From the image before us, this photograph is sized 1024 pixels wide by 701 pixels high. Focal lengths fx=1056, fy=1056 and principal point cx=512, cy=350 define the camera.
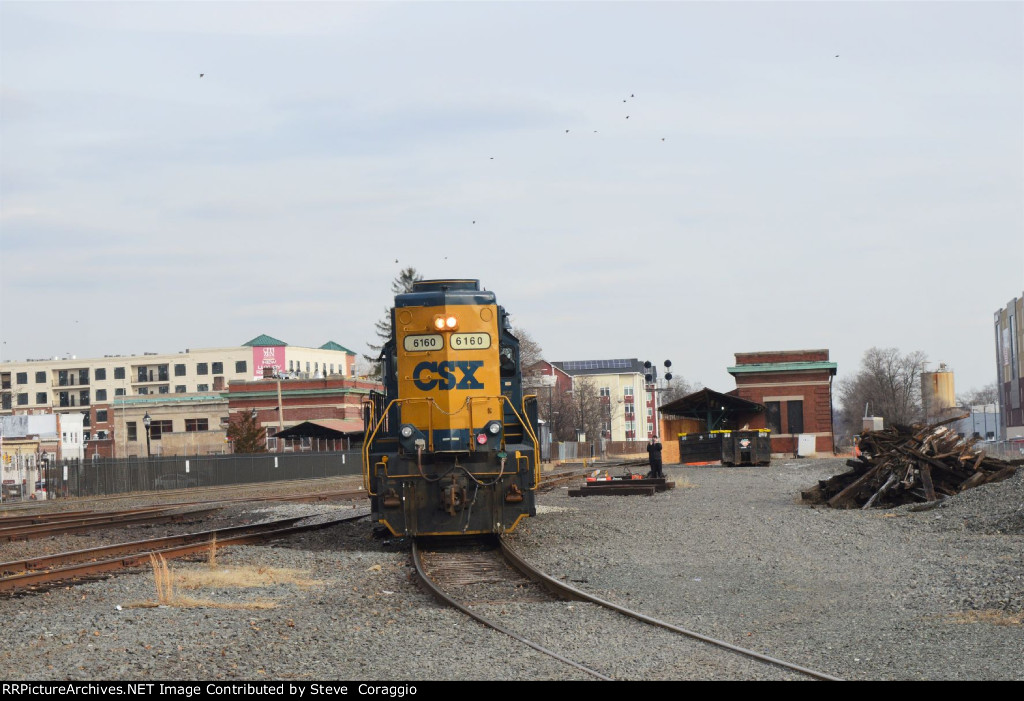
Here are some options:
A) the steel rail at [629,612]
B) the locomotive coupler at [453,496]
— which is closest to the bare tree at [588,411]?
the locomotive coupler at [453,496]

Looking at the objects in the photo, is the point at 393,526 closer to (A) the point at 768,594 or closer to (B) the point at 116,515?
(A) the point at 768,594

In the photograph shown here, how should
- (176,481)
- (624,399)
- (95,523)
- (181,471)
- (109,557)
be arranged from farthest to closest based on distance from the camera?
(624,399)
(181,471)
(176,481)
(95,523)
(109,557)

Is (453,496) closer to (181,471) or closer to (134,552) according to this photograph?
(134,552)

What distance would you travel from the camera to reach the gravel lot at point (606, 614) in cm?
805

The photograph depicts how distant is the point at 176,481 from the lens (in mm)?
48719

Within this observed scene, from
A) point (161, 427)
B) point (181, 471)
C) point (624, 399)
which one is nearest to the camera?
point (181, 471)

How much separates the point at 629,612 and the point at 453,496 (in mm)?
5687

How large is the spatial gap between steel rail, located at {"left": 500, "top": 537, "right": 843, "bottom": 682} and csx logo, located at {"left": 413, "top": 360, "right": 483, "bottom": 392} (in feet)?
8.43

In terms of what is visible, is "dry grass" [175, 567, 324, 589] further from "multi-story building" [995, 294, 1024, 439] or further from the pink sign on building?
the pink sign on building

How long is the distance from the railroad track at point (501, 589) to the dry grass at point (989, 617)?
2692 mm

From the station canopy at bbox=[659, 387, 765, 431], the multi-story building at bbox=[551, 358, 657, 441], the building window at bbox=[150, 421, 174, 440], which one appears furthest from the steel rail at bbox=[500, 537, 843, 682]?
the multi-story building at bbox=[551, 358, 657, 441]

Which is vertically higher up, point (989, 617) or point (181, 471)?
point (989, 617)

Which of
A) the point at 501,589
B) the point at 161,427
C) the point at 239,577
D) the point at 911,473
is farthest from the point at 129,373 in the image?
the point at 501,589

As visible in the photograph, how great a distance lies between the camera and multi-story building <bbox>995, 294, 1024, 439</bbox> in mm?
86125
